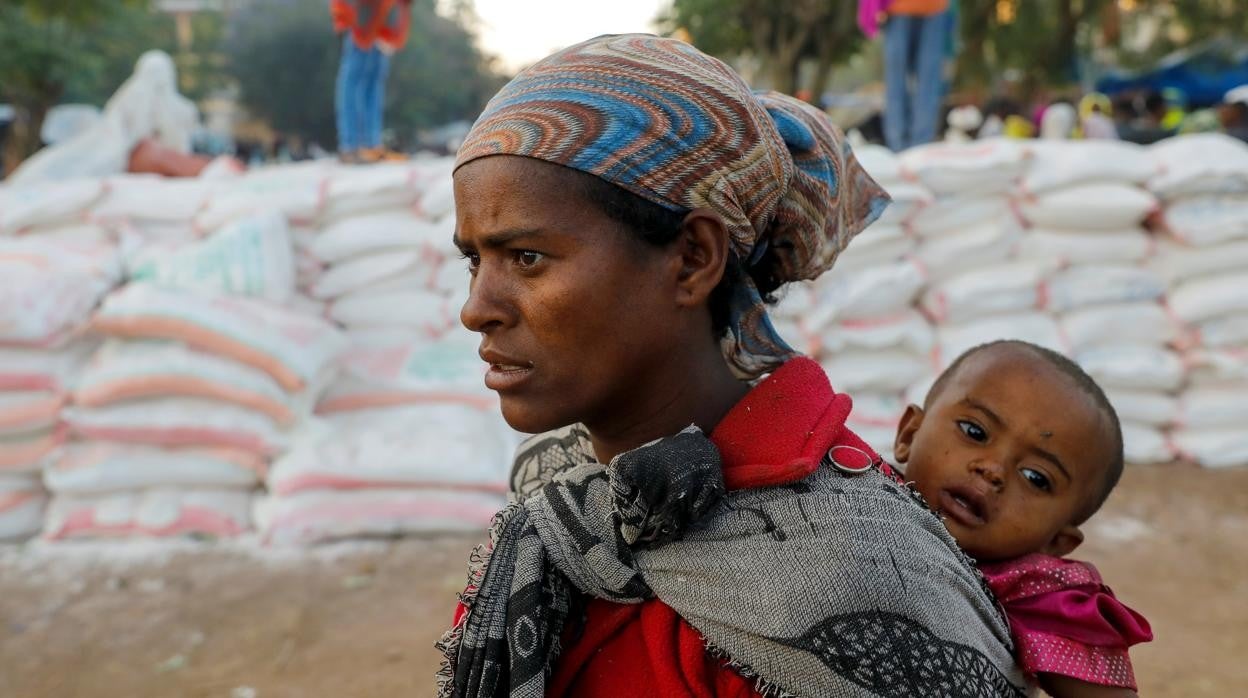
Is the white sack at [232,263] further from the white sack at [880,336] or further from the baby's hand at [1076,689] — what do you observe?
the baby's hand at [1076,689]

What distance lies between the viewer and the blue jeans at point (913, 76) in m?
5.11

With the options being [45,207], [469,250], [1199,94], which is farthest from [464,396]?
[1199,94]

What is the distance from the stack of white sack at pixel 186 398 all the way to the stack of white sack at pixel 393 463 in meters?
0.16

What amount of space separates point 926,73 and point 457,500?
3.59 meters

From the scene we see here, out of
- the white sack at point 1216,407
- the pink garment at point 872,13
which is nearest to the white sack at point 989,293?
the white sack at point 1216,407

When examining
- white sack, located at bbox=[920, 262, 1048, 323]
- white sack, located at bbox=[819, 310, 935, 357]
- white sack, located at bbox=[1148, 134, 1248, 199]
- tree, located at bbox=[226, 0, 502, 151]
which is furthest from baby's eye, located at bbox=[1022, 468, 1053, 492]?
tree, located at bbox=[226, 0, 502, 151]

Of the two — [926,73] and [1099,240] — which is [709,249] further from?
[926,73]

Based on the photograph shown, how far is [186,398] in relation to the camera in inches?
125

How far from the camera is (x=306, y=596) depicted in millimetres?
2896

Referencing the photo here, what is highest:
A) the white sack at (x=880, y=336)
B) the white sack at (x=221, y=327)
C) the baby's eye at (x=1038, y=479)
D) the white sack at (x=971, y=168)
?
the baby's eye at (x=1038, y=479)

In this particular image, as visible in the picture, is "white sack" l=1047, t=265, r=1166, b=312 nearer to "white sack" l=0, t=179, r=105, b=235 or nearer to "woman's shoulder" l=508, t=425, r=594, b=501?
"woman's shoulder" l=508, t=425, r=594, b=501

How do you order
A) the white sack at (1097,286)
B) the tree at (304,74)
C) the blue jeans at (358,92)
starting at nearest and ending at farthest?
the white sack at (1097,286), the blue jeans at (358,92), the tree at (304,74)

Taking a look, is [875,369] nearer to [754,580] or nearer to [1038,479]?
[1038,479]

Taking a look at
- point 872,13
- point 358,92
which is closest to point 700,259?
point 358,92
